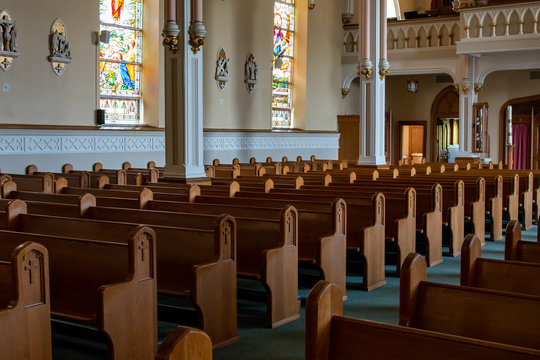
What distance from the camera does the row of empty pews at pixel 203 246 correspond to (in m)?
3.33

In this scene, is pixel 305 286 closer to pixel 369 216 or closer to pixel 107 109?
pixel 369 216

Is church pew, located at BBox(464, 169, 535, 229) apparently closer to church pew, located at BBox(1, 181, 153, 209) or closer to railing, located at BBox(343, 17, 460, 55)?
church pew, located at BBox(1, 181, 153, 209)

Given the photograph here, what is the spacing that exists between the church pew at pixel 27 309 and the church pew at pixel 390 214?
3266 millimetres

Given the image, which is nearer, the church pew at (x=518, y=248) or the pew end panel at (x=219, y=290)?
the church pew at (x=518, y=248)

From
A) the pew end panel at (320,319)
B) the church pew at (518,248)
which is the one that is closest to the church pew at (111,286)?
the pew end panel at (320,319)

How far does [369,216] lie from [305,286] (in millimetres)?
878

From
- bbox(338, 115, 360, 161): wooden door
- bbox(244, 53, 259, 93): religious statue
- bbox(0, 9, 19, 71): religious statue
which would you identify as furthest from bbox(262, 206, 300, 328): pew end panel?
bbox(338, 115, 360, 161): wooden door

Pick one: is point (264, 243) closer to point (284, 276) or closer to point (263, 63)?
point (284, 276)

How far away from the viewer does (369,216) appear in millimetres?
5898

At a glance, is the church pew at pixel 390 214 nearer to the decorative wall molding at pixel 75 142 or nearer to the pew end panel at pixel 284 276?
the pew end panel at pixel 284 276

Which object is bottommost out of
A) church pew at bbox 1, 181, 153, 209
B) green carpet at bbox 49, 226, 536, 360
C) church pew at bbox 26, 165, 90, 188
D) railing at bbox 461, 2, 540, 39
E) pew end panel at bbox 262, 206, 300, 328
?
green carpet at bbox 49, 226, 536, 360

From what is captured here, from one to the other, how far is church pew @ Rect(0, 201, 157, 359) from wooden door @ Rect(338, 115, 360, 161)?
50.2ft

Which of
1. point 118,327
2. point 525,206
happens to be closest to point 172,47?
point 525,206

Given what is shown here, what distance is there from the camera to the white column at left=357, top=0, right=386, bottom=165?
518 inches
